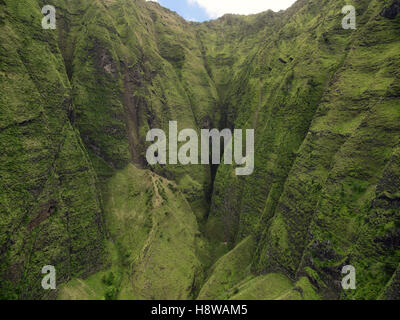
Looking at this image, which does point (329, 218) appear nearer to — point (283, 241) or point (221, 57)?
point (283, 241)

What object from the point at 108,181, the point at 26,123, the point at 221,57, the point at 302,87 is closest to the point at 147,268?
the point at 108,181

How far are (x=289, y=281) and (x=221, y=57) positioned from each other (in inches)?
5377

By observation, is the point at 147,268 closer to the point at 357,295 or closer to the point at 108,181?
the point at 108,181

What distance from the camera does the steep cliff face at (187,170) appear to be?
49906 millimetres

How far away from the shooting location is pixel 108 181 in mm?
90438

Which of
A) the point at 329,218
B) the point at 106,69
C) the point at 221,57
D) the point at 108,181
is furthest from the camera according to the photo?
the point at 221,57

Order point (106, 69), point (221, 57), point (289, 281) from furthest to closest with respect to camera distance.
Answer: point (221, 57), point (106, 69), point (289, 281)

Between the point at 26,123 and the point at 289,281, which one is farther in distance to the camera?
the point at 26,123

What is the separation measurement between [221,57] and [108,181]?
10985cm

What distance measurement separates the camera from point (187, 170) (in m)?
109

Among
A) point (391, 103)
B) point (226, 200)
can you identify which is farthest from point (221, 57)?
point (391, 103)

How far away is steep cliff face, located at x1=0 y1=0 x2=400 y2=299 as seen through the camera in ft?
164

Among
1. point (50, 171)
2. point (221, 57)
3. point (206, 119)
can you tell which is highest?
point (221, 57)

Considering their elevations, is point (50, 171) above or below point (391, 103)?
below
